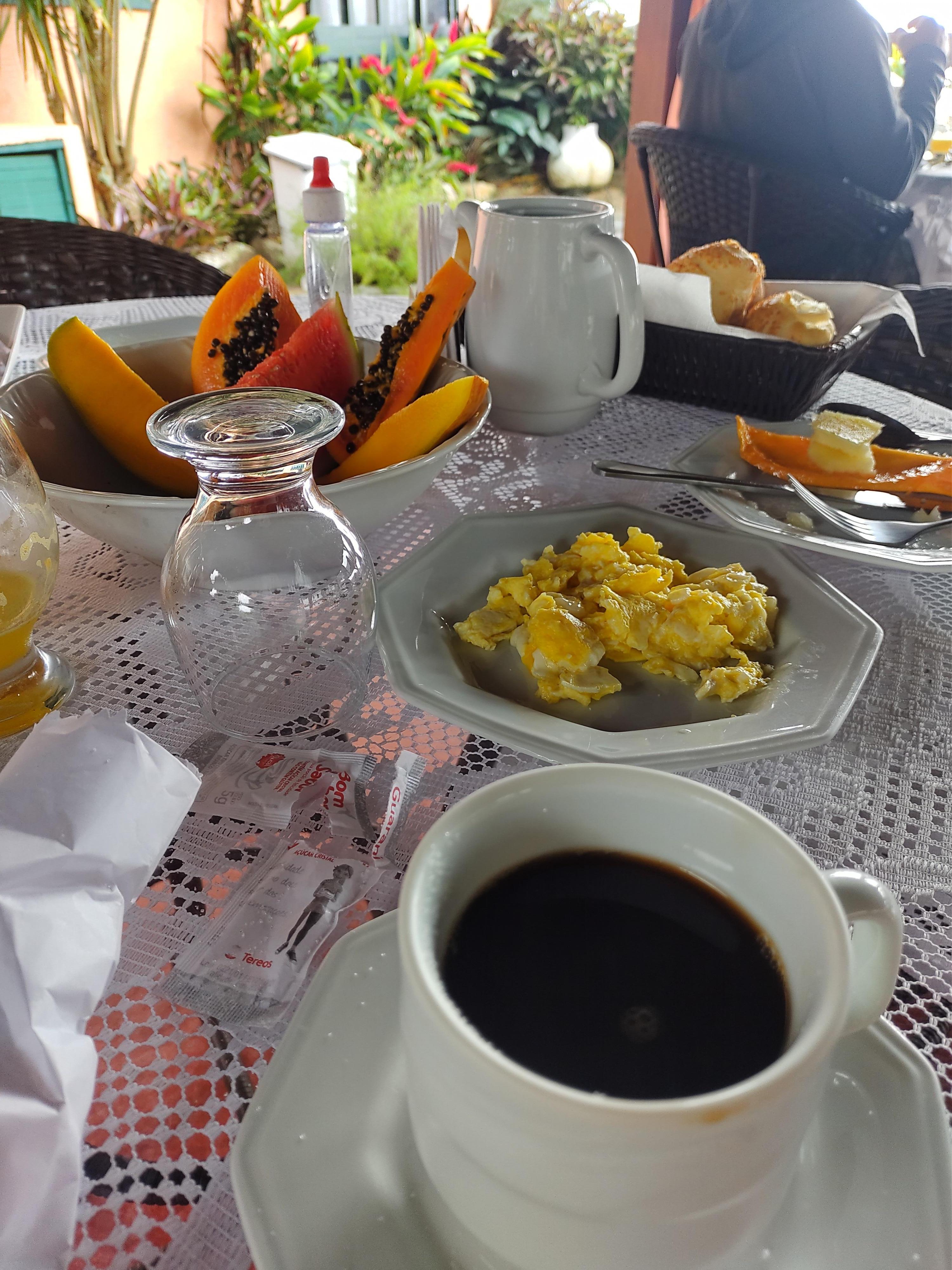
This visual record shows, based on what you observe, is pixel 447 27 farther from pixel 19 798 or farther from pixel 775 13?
pixel 19 798

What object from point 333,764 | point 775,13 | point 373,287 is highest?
point 775,13

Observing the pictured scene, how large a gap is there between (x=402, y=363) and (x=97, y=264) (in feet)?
3.18

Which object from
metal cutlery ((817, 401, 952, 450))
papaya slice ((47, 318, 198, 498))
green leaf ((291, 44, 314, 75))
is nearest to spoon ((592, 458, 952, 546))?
metal cutlery ((817, 401, 952, 450))

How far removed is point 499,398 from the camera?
903 mm

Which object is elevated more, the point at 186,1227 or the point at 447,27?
the point at 447,27

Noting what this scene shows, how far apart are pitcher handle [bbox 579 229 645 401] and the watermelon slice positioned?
24 centimetres

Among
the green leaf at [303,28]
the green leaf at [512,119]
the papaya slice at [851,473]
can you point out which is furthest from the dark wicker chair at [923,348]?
the green leaf at [512,119]

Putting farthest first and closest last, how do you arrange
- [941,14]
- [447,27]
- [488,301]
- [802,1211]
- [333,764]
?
[447,27] → [941,14] → [488,301] → [333,764] → [802,1211]

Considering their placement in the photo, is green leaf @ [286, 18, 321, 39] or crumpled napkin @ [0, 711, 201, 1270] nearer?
crumpled napkin @ [0, 711, 201, 1270]

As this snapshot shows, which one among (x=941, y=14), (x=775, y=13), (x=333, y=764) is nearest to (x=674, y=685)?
(x=333, y=764)

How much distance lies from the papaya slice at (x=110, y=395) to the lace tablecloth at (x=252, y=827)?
3.1 inches

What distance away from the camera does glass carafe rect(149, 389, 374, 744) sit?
48cm

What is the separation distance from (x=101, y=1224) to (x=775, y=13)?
2409 millimetres

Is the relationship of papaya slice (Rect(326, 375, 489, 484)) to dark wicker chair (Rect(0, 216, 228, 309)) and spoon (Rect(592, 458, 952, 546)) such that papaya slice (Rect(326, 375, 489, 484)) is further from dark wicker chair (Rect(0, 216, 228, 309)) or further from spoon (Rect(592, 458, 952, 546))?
dark wicker chair (Rect(0, 216, 228, 309))
